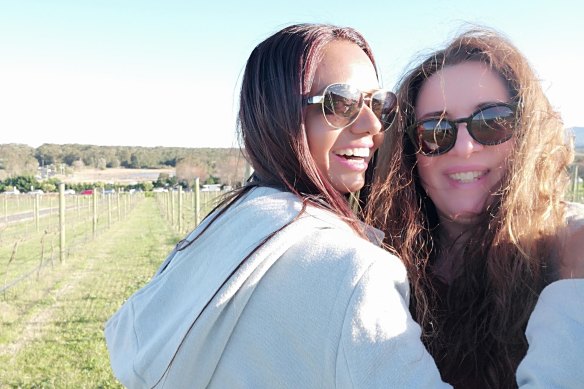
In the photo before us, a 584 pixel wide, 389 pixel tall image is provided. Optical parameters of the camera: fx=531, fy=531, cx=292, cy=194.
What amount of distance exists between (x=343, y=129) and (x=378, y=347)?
78cm

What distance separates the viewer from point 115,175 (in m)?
98.8

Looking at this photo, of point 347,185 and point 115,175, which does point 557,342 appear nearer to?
point 347,185

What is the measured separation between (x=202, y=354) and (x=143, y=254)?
14.4 metres

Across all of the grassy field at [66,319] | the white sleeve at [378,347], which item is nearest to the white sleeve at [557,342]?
the white sleeve at [378,347]

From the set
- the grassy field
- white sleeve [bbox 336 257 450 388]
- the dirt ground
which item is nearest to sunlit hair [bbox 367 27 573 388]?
white sleeve [bbox 336 257 450 388]

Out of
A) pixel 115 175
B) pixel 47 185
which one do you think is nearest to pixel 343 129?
pixel 47 185

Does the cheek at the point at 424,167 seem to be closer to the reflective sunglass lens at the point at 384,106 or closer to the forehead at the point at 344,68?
the reflective sunglass lens at the point at 384,106

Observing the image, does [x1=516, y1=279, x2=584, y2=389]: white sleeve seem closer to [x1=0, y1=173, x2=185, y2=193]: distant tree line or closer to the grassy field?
the grassy field

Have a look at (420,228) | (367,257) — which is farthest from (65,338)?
(367,257)

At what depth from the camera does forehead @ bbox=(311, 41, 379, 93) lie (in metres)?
1.44

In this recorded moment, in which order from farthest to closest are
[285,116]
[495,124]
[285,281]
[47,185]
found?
[47,185]
[495,124]
[285,116]
[285,281]

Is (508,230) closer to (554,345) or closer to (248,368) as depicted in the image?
(554,345)

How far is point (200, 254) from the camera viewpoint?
1.22 m

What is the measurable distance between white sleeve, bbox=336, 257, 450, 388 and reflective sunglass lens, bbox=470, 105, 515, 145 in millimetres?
811
